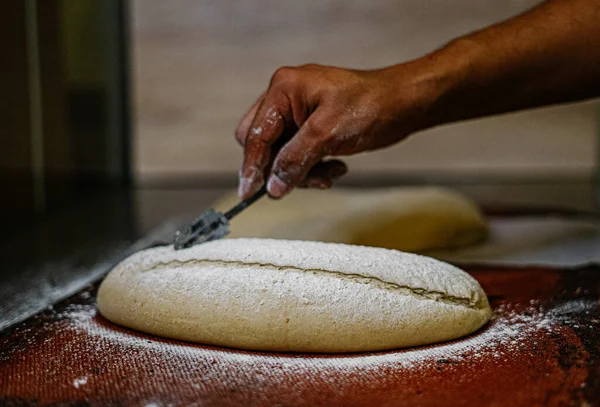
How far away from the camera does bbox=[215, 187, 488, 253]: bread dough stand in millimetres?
1621

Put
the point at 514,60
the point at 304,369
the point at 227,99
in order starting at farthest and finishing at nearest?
the point at 227,99 < the point at 514,60 < the point at 304,369

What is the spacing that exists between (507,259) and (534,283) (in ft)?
0.97

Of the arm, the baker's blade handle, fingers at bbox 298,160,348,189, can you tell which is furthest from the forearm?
the baker's blade handle

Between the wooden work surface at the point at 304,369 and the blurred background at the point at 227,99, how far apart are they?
168 centimetres

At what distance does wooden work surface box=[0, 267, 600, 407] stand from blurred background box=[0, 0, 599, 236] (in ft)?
5.50

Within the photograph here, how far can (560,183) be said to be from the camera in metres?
2.91

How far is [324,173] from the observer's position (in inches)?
52.1

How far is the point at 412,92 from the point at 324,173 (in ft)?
0.73

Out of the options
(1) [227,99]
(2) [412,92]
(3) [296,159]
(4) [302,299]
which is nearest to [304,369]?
(4) [302,299]

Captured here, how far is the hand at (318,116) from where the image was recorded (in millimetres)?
1188

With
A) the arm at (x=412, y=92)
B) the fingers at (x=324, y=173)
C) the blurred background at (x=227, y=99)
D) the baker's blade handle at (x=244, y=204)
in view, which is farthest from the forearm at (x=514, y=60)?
the blurred background at (x=227, y=99)

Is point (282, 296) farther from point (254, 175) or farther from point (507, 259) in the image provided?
point (507, 259)

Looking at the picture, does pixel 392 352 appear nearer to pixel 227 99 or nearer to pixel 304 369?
pixel 304 369

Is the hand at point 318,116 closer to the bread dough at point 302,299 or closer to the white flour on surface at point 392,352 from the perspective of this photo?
the bread dough at point 302,299
